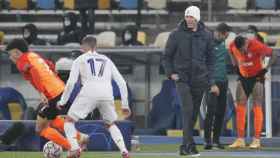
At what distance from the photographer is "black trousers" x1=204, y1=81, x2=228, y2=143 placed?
16.5m

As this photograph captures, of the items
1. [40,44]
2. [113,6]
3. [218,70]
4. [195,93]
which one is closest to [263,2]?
[113,6]

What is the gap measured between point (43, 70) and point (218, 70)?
167 inches

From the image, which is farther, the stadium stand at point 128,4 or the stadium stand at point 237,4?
the stadium stand at point 128,4

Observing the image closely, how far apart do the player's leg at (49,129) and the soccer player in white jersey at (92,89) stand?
1.31 feet

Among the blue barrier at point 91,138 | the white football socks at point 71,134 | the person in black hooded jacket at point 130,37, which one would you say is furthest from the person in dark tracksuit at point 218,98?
the person in black hooded jacket at point 130,37

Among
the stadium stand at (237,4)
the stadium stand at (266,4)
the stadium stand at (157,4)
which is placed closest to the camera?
the stadium stand at (266,4)

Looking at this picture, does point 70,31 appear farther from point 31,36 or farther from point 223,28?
point 223,28

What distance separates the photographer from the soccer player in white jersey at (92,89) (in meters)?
12.8

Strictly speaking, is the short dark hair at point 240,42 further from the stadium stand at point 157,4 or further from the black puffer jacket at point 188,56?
the stadium stand at point 157,4

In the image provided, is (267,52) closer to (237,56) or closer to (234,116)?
(237,56)

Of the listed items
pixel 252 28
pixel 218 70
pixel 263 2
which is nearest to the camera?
pixel 218 70

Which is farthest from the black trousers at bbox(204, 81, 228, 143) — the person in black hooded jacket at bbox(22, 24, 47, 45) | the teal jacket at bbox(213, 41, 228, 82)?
the person in black hooded jacket at bbox(22, 24, 47, 45)

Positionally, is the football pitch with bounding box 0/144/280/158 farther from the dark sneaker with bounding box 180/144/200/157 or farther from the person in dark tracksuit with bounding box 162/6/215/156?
the person in dark tracksuit with bounding box 162/6/215/156

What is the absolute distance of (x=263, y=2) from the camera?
2317 cm
